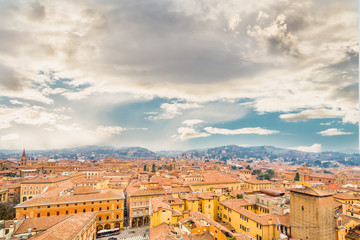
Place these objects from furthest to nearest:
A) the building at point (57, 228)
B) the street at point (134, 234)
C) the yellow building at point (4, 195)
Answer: the yellow building at point (4, 195) → the street at point (134, 234) → the building at point (57, 228)

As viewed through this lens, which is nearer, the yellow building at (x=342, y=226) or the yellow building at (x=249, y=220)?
the yellow building at (x=249, y=220)

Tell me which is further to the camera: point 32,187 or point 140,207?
point 32,187

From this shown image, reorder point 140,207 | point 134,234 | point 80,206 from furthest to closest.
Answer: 1. point 140,207
2. point 80,206
3. point 134,234

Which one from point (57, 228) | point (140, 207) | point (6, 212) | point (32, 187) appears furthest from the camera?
point (32, 187)

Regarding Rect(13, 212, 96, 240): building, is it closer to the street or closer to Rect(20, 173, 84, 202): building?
the street

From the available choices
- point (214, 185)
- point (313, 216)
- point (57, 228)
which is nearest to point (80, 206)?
point (57, 228)

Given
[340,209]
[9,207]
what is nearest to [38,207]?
[9,207]

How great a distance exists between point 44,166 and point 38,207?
6752 centimetres

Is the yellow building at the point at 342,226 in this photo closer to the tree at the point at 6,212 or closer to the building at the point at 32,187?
the tree at the point at 6,212

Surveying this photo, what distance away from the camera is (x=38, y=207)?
30188 mm

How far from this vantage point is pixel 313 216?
23031 mm

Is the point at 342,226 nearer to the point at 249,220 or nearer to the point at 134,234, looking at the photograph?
the point at 249,220

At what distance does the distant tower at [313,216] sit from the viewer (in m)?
22.8

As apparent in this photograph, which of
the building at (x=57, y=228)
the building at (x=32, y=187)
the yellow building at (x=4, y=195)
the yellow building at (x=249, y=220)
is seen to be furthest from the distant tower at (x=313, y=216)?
the yellow building at (x=4, y=195)
